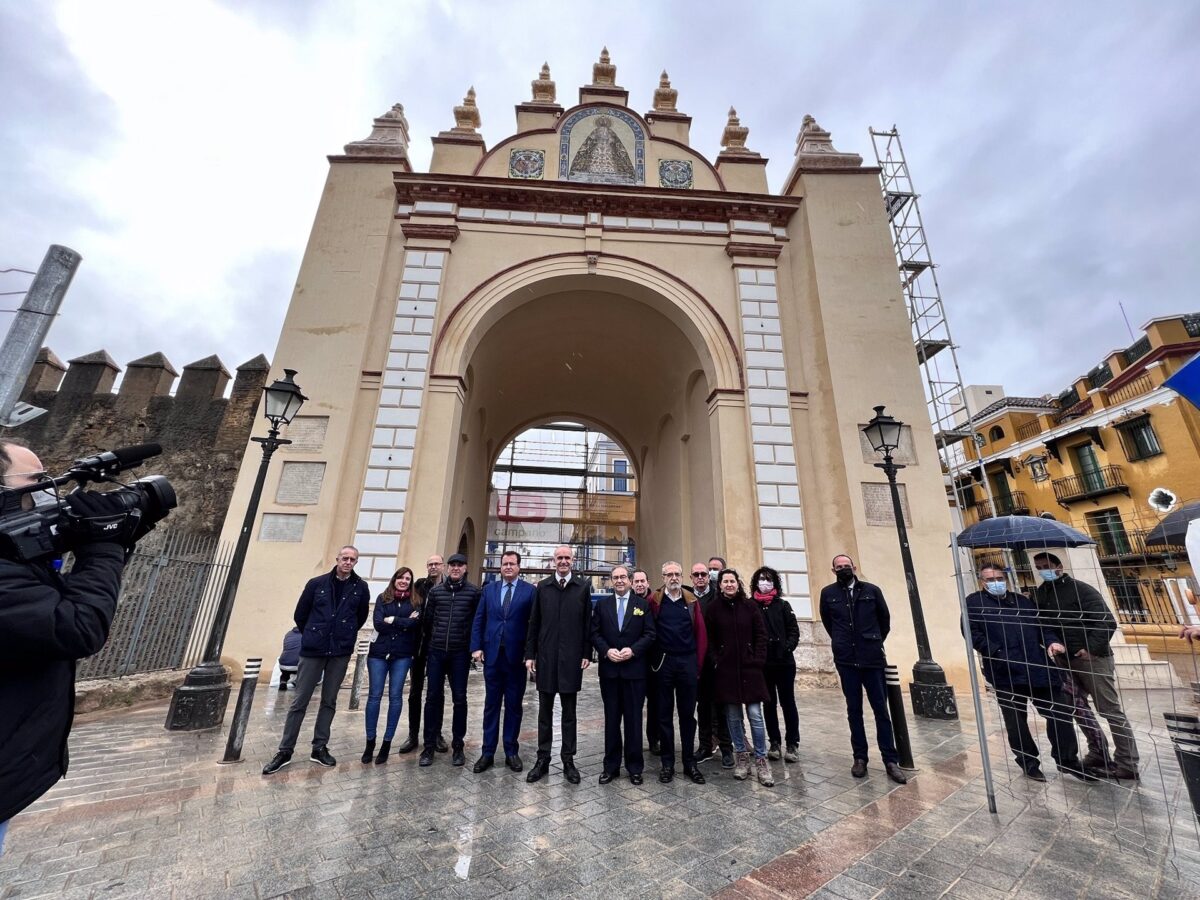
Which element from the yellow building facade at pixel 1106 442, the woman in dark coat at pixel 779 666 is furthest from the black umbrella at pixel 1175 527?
the yellow building facade at pixel 1106 442

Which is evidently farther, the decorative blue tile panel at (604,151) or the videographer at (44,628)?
the decorative blue tile panel at (604,151)

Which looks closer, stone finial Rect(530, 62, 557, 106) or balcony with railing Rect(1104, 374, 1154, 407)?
stone finial Rect(530, 62, 557, 106)

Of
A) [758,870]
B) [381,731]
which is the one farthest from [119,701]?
[758,870]

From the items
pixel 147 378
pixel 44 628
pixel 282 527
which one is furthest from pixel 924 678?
pixel 147 378

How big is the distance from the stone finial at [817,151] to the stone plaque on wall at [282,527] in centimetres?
1289

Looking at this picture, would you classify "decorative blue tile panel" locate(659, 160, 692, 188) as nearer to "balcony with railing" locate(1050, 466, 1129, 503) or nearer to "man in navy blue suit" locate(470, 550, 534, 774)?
"man in navy blue suit" locate(470, 550, 534, 774)

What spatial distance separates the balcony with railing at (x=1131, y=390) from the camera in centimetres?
1653

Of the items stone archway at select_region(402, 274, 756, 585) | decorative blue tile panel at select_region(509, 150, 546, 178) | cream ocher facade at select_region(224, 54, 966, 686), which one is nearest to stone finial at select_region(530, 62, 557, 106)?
cream ocher facade at select_region(224, 54, 966, 686)

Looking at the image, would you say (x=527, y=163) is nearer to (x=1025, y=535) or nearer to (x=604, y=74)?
(x=604, y=74)

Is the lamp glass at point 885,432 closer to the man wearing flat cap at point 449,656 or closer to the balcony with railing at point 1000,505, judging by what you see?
the man wearing flat cap at point 449,656

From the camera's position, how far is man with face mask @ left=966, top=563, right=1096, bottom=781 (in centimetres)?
367

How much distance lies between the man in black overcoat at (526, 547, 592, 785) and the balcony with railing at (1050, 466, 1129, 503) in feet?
68.8

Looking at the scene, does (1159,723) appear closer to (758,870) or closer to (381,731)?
(758,870)

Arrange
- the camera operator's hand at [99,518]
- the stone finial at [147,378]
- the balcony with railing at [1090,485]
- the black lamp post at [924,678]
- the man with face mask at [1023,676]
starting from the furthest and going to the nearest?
the balcony with railing at [1090,485], the stone finial at [147,378], the black lamp post at [924,678], the man with face mask at [1023,676], the camera operator's hand at [99,518]
